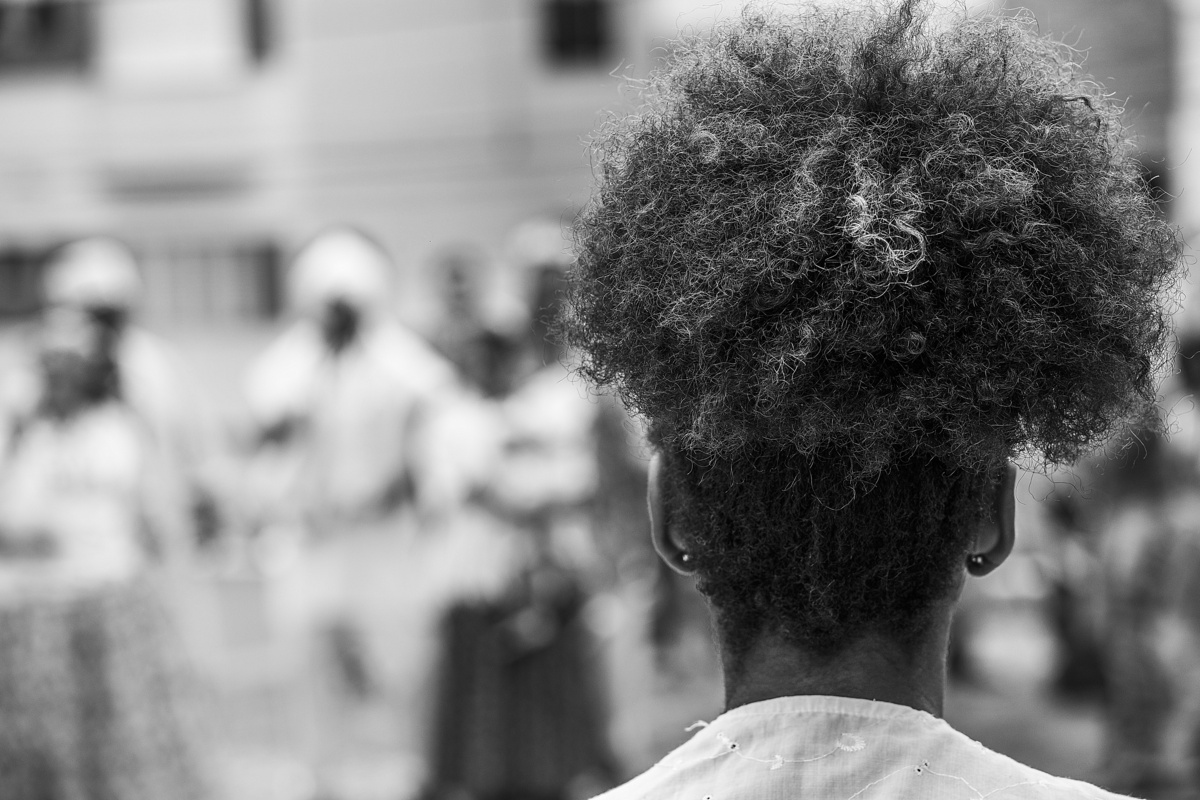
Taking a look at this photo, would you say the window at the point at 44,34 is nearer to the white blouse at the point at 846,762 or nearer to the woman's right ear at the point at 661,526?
the woman's right ear at the point at 661,526

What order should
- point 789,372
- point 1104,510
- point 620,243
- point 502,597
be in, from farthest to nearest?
point 1104,510 < point 502,597 < point 620,243 < point 789,372

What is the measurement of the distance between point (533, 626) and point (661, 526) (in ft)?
13.4

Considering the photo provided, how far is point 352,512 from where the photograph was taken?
5.78m

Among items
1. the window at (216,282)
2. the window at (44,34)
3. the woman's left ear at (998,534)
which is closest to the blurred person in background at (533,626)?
the woman's left ear at (998,534)

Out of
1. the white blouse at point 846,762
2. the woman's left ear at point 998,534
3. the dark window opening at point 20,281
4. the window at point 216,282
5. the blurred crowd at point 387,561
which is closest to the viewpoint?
the white blouse at point 846,762

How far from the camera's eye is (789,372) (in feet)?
4.26

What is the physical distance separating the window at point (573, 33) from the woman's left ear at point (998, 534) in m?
13.2

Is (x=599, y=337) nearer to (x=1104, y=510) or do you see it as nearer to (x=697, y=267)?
(x=697, y=267)

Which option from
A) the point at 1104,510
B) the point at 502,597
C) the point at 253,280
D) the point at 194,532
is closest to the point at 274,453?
the point at 194,532

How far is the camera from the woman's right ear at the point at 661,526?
1.50 meters

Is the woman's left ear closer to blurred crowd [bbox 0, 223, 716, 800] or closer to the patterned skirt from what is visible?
blurred crowd [bbox 0, 223, 716, 800]

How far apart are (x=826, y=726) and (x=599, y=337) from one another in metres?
0.43

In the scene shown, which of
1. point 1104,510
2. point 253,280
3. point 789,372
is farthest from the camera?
point 253,280

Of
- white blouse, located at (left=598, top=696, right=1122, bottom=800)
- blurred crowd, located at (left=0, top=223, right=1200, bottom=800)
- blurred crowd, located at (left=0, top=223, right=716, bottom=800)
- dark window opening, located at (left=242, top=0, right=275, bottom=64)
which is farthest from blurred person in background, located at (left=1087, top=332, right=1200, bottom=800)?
dark window opening, located at (left=242, top=0, right=275, bottom=64)
